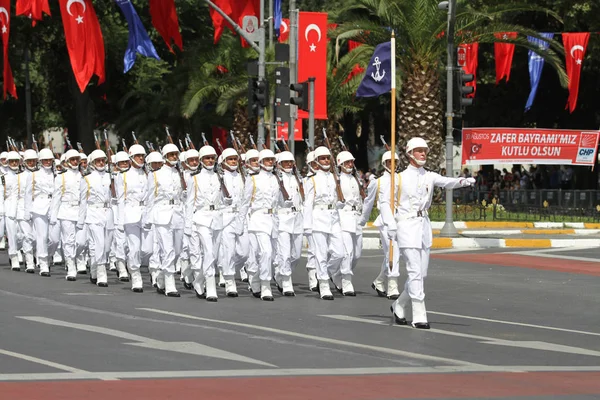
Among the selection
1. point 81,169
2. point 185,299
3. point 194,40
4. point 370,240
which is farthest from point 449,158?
point 194,40

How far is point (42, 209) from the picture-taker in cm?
2289

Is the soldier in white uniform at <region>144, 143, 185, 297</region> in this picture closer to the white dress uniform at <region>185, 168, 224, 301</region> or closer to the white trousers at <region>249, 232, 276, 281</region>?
Answer: the white dress uniform at <region>185, 168, 224, 301</region>

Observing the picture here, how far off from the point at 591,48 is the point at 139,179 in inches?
1099

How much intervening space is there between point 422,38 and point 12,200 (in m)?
16.0

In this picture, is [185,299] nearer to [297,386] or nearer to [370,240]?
[297,386]

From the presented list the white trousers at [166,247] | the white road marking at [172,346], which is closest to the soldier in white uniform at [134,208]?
the white trousers at [166,247]

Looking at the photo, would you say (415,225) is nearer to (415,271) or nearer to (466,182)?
(415,271)

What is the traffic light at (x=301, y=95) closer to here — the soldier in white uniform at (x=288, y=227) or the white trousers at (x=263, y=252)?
the soldier in white uniform at (x=288, y=227)

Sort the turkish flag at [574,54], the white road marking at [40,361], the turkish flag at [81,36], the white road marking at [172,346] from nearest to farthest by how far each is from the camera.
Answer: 1. the white road marking at [40,361]
2. the white road marking at [172,346]
3. the turkish flag at [81,36]
4. the turkish flag at [574,54]

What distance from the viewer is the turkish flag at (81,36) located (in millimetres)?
40969

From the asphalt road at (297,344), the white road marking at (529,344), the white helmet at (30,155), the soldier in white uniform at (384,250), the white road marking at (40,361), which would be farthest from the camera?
the white helmet at (30,155)

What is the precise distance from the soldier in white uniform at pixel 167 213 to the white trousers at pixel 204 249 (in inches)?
15.6

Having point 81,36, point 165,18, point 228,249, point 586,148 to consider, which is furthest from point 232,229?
point 165,18

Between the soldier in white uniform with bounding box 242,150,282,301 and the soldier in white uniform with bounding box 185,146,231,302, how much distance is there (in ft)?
1.05
